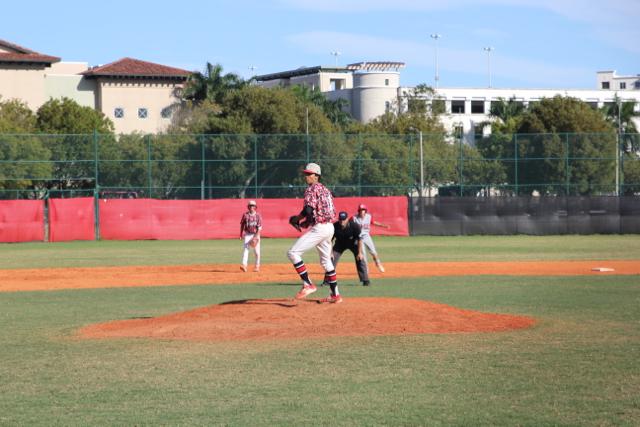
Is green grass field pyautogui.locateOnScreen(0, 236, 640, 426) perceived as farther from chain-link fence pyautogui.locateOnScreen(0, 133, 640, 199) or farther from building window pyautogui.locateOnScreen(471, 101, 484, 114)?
building window pyautogui.locateOnScreen(471, 101, 484, 114)

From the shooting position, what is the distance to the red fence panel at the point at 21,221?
38.6 meters

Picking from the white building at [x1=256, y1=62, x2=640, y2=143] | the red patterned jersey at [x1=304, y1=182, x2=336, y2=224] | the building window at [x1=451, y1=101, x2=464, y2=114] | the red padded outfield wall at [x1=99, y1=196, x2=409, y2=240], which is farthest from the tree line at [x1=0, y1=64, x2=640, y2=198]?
the building window at [x1=451, y1=101, x2=464, y2=114]

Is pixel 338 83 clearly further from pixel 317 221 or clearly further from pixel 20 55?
Answer: pixel 317 221

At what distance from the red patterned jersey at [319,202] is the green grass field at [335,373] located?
2521 millimetres

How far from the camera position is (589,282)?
2059 cm

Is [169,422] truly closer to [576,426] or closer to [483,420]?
[483,420]

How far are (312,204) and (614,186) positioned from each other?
3312 centimetres

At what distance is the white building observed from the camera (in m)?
104

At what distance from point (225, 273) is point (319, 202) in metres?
10.5

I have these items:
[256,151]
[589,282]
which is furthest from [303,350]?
[256,151]

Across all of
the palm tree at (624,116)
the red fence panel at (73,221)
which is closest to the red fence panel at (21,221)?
the red fence panel at (73,221)

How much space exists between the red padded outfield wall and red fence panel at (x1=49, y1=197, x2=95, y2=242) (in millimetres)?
465

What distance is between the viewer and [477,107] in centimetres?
11188

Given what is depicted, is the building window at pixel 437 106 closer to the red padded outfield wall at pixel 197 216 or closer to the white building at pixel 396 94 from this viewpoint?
the white building at pixel 396 94
